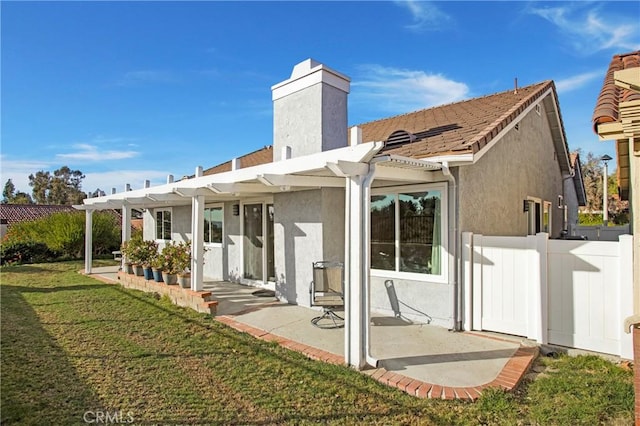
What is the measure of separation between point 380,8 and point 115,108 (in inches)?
480

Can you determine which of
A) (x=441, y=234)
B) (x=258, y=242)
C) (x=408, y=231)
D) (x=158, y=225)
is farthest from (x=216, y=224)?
(x=441, y=234)

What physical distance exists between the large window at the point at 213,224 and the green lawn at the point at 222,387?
245 inches

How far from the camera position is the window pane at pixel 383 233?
8.02 meters

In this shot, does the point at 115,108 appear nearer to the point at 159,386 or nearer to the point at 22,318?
the point at 22,318

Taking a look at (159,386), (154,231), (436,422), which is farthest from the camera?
(154,231)

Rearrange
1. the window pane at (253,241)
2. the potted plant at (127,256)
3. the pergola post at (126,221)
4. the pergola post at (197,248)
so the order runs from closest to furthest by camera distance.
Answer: the pergola post at (197,248) < the window pane at (253,241) < the potted plant at (127,256) < the pergola post at (126,221)

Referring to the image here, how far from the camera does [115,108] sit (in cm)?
1579

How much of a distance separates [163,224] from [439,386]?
15302mm

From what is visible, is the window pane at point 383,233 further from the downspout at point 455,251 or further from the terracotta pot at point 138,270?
the terracotta pot at point 138,270

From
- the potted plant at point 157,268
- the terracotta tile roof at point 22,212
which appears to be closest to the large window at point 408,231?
the potted plant at point 157,268

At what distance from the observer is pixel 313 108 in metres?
8.46

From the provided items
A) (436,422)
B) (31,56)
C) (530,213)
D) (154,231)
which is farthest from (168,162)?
(436,422)

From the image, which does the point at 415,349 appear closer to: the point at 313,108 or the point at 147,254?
the point at 313,108

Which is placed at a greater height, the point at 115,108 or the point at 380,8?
the point at 380,8
